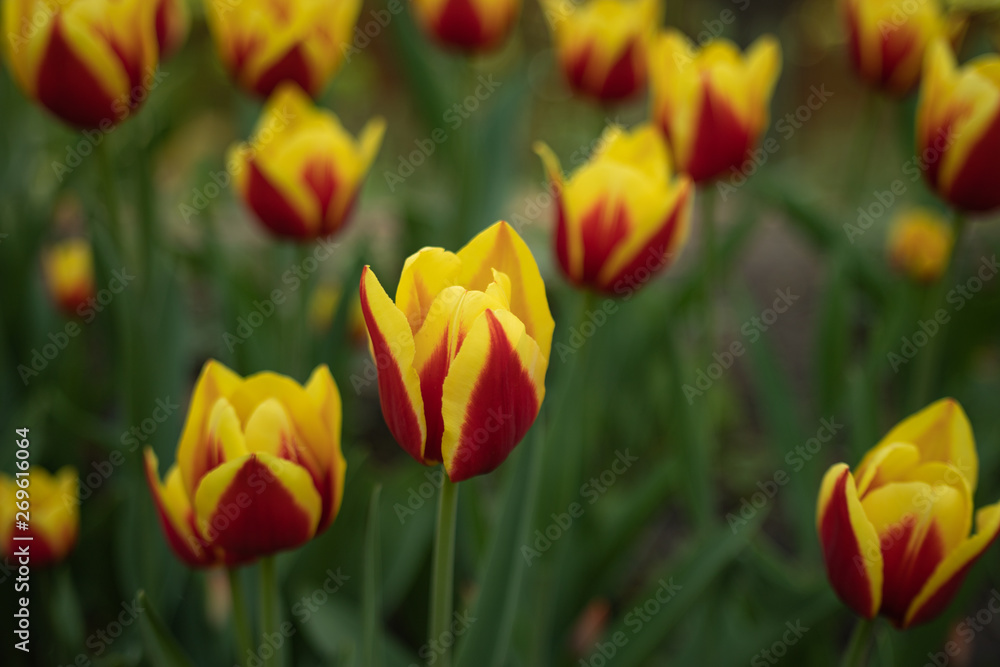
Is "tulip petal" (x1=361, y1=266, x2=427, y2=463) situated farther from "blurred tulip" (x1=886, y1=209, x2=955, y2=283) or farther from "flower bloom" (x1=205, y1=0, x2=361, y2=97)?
"blurred tulip" (x1=886, y1=209, x2=955, y2=283)

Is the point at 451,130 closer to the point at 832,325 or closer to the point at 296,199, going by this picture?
the point at 296,199

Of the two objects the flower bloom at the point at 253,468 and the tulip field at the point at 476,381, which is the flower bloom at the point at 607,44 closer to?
the tulip field at the point at 476,381

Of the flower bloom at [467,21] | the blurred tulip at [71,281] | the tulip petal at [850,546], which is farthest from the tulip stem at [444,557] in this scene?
the blurred tulip at [71,281]

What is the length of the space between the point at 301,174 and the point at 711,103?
46 cm

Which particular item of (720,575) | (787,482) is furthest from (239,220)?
(720,575)

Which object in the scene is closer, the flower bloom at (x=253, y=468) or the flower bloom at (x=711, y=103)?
the flower bloom at (x=253, y=468)

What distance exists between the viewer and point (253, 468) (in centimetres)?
56

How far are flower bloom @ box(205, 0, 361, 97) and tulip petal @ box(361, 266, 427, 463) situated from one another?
2.25 feet

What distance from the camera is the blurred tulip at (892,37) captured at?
3.79 ft

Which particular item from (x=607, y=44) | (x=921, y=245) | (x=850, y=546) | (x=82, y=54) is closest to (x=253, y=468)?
(x=850, y=546)

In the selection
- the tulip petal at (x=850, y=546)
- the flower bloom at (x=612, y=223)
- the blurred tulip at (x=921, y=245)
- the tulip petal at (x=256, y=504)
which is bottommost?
the blurred tulip at (x=921, y=245)

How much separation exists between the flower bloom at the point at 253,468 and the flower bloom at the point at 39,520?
0.39 meters

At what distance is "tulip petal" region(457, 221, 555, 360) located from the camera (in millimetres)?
506

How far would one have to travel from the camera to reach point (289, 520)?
23.0 inches
